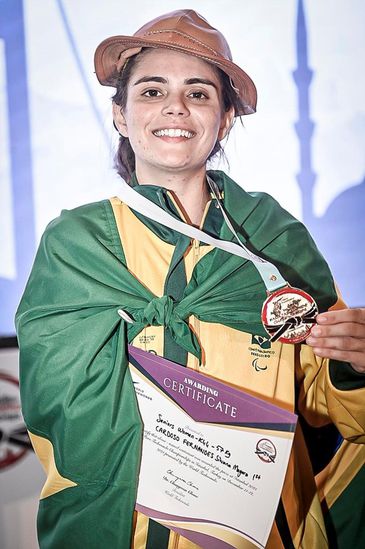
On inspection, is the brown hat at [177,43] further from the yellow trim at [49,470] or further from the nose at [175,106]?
the yellow trim at [49,470]

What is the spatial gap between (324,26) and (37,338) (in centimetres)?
125

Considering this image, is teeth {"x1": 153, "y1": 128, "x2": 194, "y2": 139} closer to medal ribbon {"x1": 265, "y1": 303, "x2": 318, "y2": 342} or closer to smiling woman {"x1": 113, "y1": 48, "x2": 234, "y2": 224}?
smiling woman {"x1": 113, "y1": 48, "x2": 234, "y2": 224}

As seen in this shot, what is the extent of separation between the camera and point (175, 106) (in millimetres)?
1391

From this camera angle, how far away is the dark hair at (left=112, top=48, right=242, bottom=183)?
4.89ft

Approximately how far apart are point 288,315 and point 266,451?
26 cm

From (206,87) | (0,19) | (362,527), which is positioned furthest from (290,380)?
(0,19)

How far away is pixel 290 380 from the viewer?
1.43 m

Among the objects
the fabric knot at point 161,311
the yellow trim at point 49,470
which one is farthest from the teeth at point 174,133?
the yellow trim at point 49,470

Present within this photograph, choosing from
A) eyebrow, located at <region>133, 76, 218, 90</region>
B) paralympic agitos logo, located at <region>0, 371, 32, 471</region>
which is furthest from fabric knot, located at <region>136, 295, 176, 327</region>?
paralympic agitos logo, located at <region>0, 371, 32, 471</region>

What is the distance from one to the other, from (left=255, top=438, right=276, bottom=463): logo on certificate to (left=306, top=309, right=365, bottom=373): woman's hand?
20cm

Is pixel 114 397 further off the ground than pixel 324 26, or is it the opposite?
pixel 324 26

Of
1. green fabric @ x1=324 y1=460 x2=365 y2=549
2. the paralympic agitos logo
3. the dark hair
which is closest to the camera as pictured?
the dark hair

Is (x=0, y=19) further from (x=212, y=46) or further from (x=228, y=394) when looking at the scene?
(x=228, y=394)

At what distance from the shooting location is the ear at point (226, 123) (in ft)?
5.09
